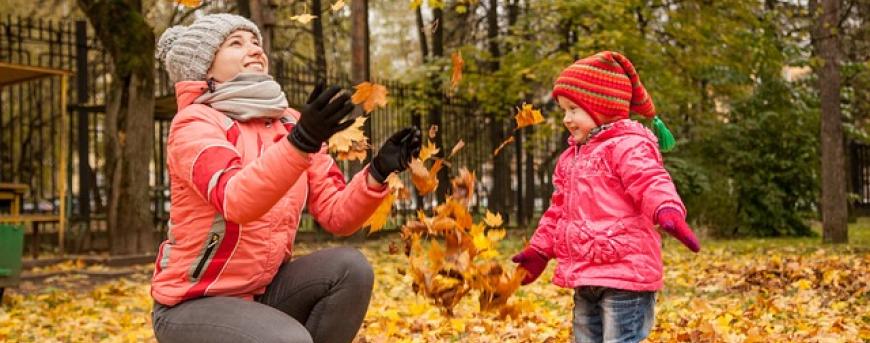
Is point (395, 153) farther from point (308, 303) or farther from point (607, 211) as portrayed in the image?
Answer: point (607, 211)

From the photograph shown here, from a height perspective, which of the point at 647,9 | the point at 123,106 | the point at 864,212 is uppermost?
the point at 647,9

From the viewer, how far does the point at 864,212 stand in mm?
25625

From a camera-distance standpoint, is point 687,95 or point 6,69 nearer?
point 6,69

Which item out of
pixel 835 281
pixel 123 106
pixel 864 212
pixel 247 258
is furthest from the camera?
pixel 864 212

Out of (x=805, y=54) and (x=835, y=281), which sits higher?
(x=805, y=54)

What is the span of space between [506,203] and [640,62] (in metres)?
5.96

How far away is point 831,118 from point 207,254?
39.1ft

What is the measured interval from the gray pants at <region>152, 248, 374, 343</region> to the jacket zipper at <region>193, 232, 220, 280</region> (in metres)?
0.08

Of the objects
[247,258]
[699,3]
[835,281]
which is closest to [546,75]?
[699,3]

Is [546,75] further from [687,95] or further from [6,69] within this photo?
[6,69]

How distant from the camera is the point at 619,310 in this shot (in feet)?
11.2

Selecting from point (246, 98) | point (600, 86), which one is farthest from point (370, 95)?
point (600, 86)

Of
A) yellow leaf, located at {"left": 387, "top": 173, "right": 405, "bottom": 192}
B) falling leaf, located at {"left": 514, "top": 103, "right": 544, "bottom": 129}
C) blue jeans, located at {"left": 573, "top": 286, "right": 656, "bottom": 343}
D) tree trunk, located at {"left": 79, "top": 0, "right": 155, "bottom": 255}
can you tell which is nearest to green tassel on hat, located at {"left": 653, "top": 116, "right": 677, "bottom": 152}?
falling leaf, located at {"left": 514, "top": 103, "right": 544, "bottom": 129}

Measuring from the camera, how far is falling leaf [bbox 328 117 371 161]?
3.37 meters
